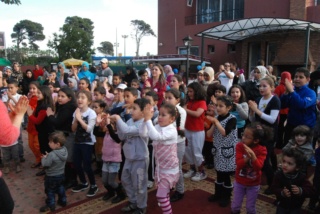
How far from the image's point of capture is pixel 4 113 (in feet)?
7.76

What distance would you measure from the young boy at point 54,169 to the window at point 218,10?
1518 cm

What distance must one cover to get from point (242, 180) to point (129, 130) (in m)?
1.43

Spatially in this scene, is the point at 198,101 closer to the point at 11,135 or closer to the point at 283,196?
the point at 283,196

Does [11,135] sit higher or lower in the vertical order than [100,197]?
higher

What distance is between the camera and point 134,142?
3418 millimetres

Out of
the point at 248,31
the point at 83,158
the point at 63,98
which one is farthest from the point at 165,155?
the point at 248,31

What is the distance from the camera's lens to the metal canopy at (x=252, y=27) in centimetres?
1141

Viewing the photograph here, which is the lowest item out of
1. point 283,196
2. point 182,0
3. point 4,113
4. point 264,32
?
point 283,196

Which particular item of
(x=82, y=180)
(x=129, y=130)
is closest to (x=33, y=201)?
(x=82, y=180)

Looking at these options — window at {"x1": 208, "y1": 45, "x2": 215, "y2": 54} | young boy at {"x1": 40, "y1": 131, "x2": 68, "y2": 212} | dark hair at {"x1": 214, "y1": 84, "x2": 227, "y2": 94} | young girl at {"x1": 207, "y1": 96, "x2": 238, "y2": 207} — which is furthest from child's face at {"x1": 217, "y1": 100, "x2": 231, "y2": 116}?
window at {"x1": 208, "y1": 45, "x2": 215, "y2": 54}

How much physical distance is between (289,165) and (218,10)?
16796mm

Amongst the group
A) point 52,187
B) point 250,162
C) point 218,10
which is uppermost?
point 218,10

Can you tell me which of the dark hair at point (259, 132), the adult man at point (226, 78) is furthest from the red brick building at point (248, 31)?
the dark hair at point (259, 132)

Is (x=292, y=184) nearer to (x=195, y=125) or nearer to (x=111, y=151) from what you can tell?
(x=195, y=125)
